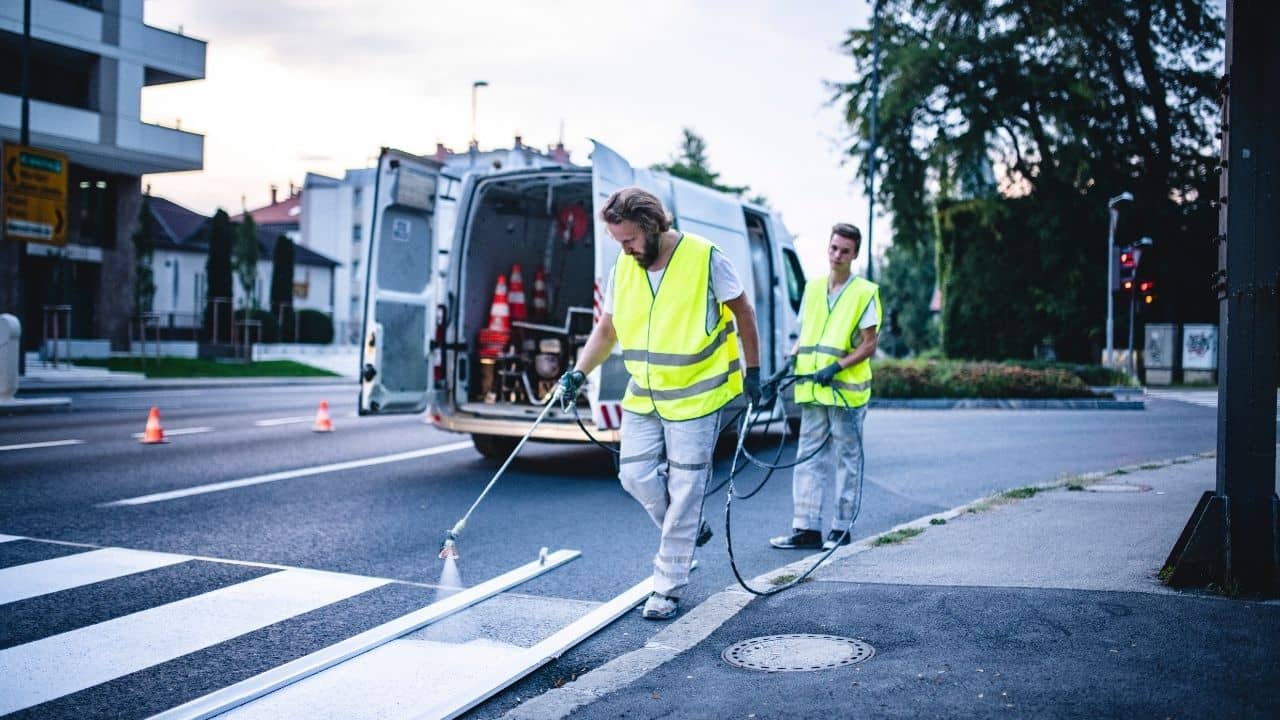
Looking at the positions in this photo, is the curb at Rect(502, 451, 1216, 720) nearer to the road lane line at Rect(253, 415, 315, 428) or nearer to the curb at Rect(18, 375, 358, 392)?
the road lane line at Rect(253, 415, 315, 428)

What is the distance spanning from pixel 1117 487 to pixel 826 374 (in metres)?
3.34

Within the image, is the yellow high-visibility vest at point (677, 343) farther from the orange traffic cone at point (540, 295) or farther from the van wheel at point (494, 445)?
the orange traffic cone at point (540, 295)

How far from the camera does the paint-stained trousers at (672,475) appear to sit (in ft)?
16.4

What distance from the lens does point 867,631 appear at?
4434 mm

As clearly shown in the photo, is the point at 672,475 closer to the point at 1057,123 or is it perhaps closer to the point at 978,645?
the point at 978,645

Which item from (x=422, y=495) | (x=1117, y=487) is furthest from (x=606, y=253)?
(x=1117, y=487)

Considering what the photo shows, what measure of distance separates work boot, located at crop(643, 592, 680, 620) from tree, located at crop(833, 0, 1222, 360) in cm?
2664

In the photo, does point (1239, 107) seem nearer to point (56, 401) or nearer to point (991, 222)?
point (56, 401)

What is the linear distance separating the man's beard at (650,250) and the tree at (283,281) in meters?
42.2

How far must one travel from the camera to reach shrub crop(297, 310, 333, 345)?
4691 cm

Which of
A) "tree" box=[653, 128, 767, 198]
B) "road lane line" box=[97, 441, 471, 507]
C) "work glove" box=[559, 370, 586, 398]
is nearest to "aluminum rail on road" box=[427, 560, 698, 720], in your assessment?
"work glove" box=[559, 370, 586, 398]

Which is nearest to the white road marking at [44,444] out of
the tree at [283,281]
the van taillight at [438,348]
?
the van taillight at [438,348]

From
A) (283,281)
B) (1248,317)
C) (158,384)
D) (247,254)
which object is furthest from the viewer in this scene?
(283,281)

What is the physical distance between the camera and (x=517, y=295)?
1119 centimetres
